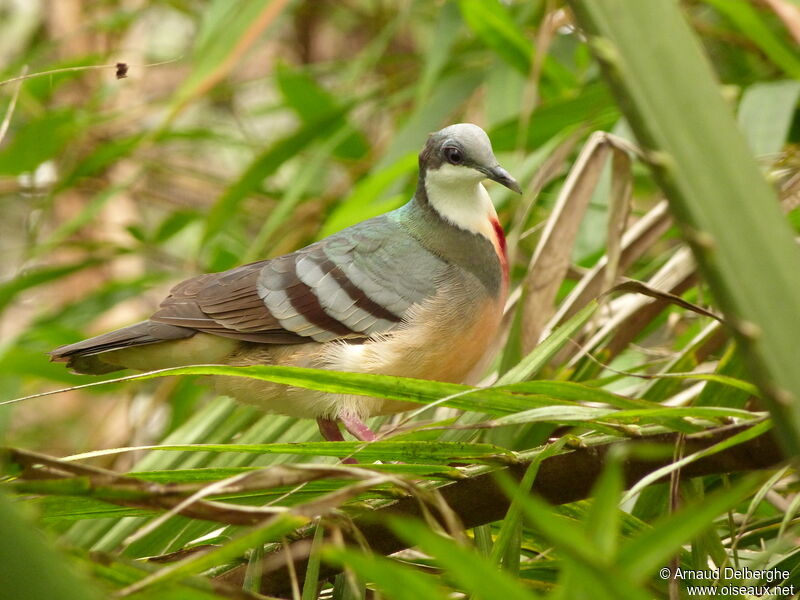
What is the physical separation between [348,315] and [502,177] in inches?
17.2

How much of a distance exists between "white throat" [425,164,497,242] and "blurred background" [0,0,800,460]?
11 cm

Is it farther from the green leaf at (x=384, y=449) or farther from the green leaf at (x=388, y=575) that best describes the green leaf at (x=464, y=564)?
the green leaf at (x=384, y=449)

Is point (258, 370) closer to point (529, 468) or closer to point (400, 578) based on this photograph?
point (529, 468)

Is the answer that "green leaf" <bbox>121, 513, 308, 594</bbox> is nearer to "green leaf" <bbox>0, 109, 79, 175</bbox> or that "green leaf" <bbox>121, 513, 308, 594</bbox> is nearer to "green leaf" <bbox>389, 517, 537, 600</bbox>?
"green leaf" <bbox>389, 517, 537, 600</bbox>

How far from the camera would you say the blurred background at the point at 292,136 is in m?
2.24

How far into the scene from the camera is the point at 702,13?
310cm

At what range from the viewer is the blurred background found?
88.2 inches

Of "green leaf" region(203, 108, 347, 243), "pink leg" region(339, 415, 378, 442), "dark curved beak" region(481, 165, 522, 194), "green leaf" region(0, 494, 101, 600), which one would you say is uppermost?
"green leaf" region(203, 108, 347, 243)

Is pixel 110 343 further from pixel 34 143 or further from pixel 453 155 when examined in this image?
pixel 34 143

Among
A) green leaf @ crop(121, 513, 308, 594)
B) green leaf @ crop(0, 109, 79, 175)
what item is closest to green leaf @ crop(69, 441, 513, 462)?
green leaf @ crop(121, 513, 308, 594)

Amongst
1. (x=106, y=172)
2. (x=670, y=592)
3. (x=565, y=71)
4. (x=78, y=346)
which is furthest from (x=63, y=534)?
(x=106, y=172)

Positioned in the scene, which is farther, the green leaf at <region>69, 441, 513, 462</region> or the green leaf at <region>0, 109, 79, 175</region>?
the green leaf at <region>0, 109, 79, 175</region>

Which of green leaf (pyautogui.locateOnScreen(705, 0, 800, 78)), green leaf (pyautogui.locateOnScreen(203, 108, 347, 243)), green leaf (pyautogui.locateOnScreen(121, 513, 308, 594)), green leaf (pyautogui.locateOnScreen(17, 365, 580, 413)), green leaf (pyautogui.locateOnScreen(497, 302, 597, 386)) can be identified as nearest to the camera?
green leaf (pyautogui.locateOnScreen(121, 513, 308, 594))

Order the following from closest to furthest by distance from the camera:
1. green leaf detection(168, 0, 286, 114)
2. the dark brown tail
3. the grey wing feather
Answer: the dark brown tail → the grey wing feather → green leaf detection(168, 0, 286, 114)
